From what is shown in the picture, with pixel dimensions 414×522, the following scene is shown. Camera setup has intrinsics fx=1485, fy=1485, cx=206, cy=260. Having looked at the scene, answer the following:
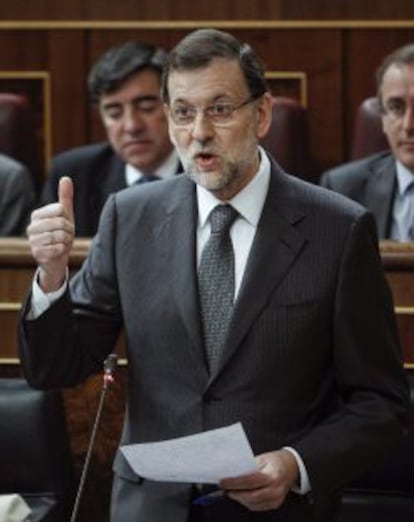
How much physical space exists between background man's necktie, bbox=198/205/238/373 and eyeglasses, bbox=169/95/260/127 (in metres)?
0.07

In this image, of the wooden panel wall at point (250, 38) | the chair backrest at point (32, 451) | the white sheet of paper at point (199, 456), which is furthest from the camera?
the wooden panel wall at point (250, 38)

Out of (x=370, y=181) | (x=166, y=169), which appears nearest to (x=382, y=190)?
(x=370, y=181)

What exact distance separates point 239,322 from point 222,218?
0.09m

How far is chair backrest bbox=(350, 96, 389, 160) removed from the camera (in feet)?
7.27

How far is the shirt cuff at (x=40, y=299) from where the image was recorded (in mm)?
1165

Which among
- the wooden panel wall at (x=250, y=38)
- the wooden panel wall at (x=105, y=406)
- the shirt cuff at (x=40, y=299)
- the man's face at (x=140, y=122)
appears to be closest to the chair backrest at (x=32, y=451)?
the wooden panel wall at (x=105, y=406)

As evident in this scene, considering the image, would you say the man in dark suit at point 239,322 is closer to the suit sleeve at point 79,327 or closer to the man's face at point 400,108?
the suit sleeve at point 79,327

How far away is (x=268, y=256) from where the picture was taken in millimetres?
1180

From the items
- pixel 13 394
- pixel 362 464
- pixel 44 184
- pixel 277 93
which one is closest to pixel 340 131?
pixel 277 93

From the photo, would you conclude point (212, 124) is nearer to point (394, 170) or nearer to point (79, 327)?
point (79, 327)

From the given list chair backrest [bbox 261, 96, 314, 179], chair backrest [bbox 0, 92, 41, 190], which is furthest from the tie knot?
chair backrest [bbox 0, 92, 41, 190]

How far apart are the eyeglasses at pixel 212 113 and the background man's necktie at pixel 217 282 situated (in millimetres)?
71

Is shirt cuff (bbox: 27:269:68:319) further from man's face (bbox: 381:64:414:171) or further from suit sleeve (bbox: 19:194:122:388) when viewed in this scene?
man's face (bbox: 381:64:414:171)

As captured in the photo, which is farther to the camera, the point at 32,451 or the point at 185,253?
the point at 32,451
